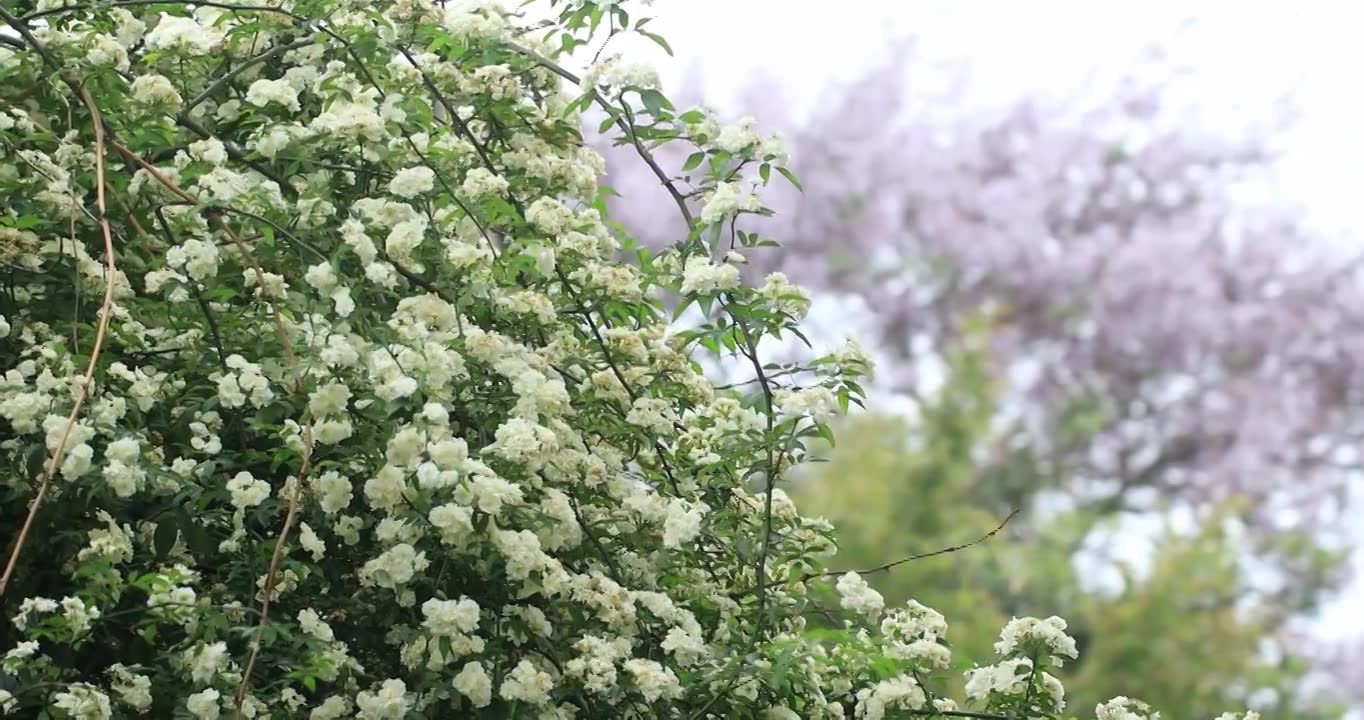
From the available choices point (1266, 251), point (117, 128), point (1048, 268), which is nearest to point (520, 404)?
point (117, 128)

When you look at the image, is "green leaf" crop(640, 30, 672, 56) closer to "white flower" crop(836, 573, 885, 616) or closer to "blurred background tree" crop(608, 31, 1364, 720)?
"white flower" crop(836, 573, 885, 616)

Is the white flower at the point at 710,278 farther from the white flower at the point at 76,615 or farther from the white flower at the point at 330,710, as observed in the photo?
the white flower at the point at 76,615

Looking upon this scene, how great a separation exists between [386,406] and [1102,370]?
304 cm

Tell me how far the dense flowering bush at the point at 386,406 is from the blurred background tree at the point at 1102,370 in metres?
2.26

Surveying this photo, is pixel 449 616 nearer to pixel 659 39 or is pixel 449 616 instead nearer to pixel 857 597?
pixel 857 597

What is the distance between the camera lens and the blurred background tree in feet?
12.6

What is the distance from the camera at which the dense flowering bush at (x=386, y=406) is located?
4.21 ft

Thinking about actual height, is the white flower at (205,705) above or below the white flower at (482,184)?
below

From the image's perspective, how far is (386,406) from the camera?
4.25 feet

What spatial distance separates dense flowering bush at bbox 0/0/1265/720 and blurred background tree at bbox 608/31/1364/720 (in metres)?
2.26

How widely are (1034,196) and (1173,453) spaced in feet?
2.41

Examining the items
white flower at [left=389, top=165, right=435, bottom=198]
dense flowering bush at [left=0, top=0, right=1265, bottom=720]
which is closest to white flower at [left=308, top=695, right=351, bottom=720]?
dense flowering bush at [left=0, top=0, right=1265, bottom=720]

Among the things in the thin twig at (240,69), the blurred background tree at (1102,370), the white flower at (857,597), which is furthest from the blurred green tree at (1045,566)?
the thin twig at (240,69)

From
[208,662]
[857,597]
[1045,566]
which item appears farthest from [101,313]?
[1045,566]
